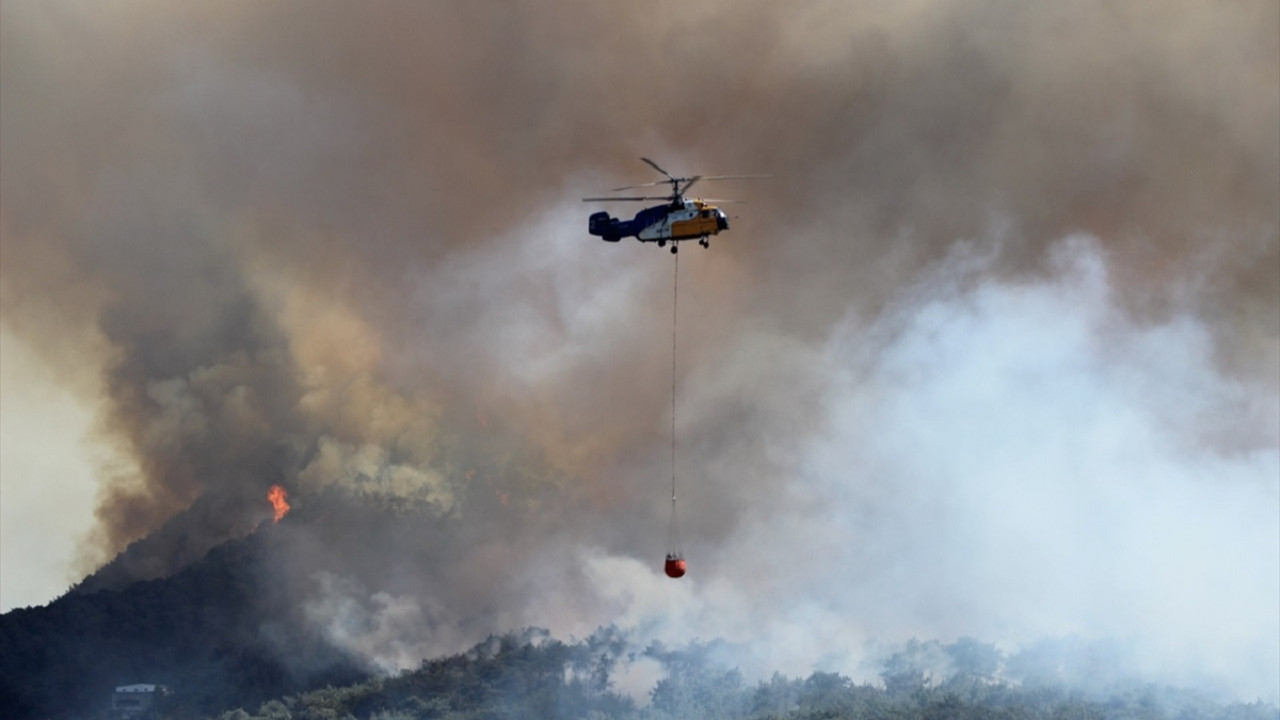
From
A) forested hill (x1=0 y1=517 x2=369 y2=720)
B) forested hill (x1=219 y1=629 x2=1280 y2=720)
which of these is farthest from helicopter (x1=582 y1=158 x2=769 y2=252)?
forested hill (x1=0 y1=517 x2=369 y2=720)

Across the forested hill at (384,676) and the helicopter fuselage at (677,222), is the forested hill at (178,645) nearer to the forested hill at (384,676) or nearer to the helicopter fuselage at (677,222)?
the forested hill at (384,676)

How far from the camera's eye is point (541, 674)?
95.3m

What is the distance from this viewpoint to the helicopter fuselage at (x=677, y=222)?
223 ft

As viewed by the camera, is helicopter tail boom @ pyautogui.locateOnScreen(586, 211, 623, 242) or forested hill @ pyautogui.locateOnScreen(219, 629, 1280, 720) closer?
helicopter tail boom @ pyautogui.locateOnScreen(586, 211, 623, 242)

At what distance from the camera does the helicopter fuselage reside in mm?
68062

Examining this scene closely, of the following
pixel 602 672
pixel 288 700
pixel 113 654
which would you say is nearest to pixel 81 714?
pixel 113 654

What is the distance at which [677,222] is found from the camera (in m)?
68.6

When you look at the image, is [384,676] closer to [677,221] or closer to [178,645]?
[178,645]

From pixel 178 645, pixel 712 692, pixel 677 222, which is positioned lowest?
pixel 712 692

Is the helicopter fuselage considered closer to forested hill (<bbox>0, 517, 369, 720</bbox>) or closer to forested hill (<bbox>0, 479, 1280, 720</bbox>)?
forested hill (<bbox>0, 479, 1280, 720</bbox>)

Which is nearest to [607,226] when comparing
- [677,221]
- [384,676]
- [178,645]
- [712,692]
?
[677,221]

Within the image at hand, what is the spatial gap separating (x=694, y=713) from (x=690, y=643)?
9.79m

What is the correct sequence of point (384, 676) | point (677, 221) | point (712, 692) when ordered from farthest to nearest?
point (384, 676), point (712, 692), point (677, 221)

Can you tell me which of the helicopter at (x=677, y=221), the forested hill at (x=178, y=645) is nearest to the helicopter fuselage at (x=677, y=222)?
the helicopter at (x=677, y=221)
